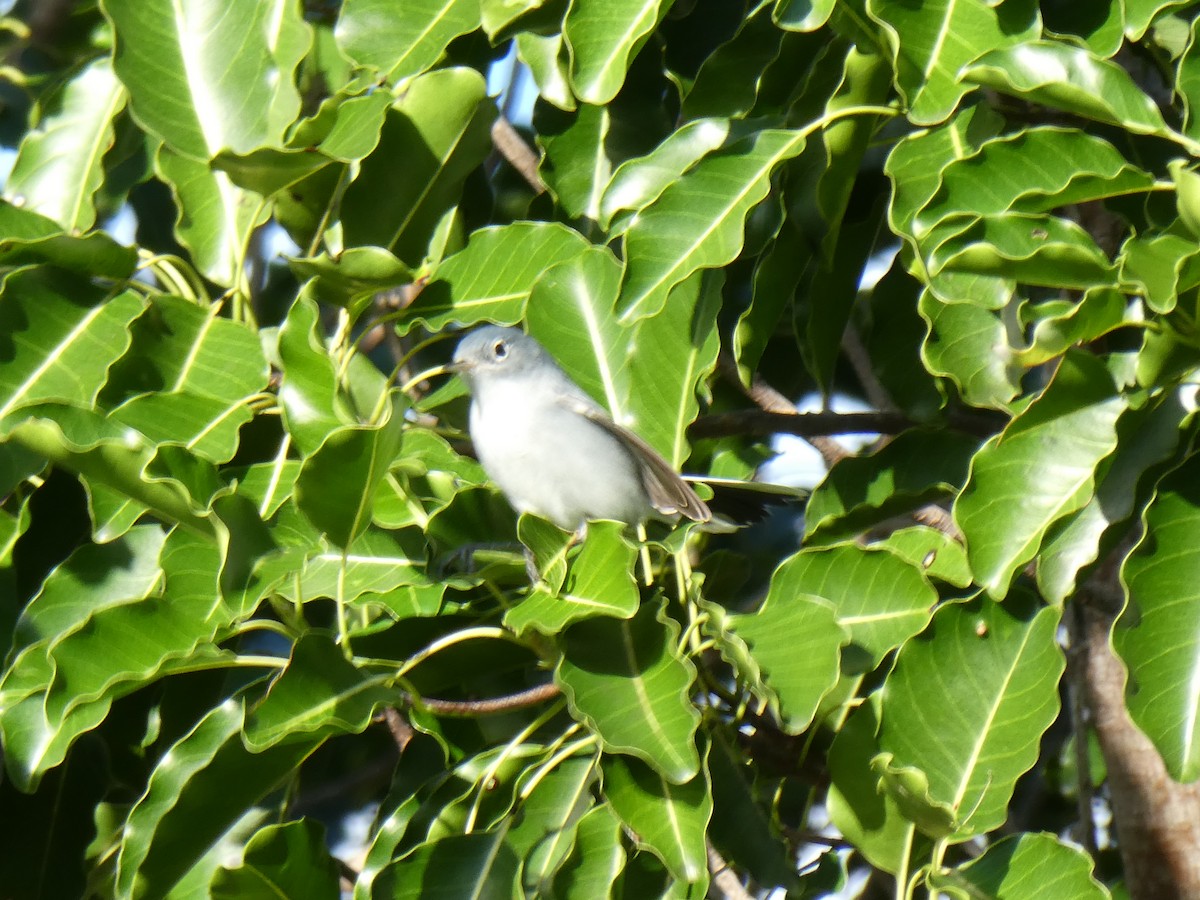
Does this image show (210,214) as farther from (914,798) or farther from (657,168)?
(914,798)

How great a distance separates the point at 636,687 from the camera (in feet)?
7.38

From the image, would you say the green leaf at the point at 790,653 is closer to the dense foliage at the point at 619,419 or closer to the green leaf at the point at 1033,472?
the dense foliage at the point at 619,419

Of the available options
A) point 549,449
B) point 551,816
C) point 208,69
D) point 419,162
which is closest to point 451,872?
point 551,816

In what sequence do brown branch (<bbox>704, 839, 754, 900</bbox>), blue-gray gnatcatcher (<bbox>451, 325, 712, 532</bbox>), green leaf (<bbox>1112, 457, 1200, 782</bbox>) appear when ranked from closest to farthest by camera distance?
green leaf (<bbox>1112, 457, 1200, 782</bbox>) → brown branch (<bbox>704, 839, 754, 900</bbox>) → blue-gray gnatcatcher (<bbox>451, 325, 712, 532</bbox>)

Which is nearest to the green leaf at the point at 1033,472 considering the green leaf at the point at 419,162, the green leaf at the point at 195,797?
the green leaf at the point at 195,797

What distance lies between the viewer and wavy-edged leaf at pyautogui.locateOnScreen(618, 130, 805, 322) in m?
2.44

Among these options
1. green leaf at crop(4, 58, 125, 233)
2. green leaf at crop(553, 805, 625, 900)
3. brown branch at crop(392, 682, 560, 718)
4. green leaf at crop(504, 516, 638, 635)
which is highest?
green leaf at crop(4, 58, 125, 233)

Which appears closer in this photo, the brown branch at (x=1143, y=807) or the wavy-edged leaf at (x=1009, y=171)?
the wavy-edged leaf at (x=1009, y=171)

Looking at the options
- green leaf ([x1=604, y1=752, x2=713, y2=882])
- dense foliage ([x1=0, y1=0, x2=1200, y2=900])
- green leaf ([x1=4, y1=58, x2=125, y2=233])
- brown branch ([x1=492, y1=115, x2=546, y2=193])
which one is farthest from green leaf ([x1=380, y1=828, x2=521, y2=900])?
brown branch ([x1=492, y1=115, x2=546, y2=193])

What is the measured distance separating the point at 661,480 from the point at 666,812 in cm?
82

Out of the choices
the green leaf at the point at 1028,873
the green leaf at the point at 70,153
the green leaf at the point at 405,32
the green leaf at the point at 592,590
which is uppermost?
the green leaf at the point at 405,32

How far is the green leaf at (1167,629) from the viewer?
2.09 m

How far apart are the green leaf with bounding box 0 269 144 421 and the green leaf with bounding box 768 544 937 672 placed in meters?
1.39

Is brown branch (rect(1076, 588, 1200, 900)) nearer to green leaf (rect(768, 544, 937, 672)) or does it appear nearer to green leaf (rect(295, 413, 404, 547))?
green leaf (rect(768, 544, 937, 672))
